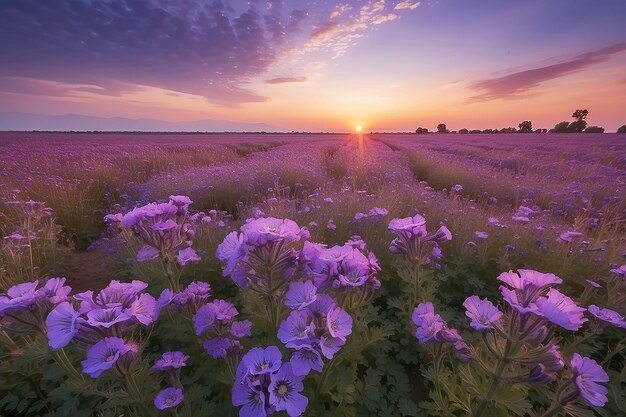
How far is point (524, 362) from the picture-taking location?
4.50ft

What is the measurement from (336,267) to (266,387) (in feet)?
1.89

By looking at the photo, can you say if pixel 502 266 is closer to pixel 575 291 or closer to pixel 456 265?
pixel 456 265

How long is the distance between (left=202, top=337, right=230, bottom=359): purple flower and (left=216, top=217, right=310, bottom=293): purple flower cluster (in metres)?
0.39

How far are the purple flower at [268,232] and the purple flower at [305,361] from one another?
0.47 m

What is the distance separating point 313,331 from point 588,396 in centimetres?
116

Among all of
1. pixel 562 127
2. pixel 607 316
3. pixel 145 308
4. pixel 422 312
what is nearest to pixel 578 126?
pixel 562 127

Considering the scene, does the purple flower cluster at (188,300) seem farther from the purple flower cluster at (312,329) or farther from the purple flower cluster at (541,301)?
the purple flower cluster at (541,301)

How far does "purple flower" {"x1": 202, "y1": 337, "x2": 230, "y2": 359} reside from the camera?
5.63ft

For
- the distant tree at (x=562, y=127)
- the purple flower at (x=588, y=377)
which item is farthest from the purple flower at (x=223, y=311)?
the distant tree at (x=562, y=127)

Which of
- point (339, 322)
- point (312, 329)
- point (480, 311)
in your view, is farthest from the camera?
point (480, 311)

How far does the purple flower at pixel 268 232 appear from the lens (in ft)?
4.50

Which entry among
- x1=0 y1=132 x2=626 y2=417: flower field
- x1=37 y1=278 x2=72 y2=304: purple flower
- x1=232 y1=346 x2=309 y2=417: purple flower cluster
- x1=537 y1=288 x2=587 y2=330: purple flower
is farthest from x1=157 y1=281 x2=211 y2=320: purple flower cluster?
x1=537 y1=288 x2=587 y2=330: purple flower

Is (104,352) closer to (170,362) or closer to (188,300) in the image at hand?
(170,362)

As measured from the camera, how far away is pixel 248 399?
1.29 m
